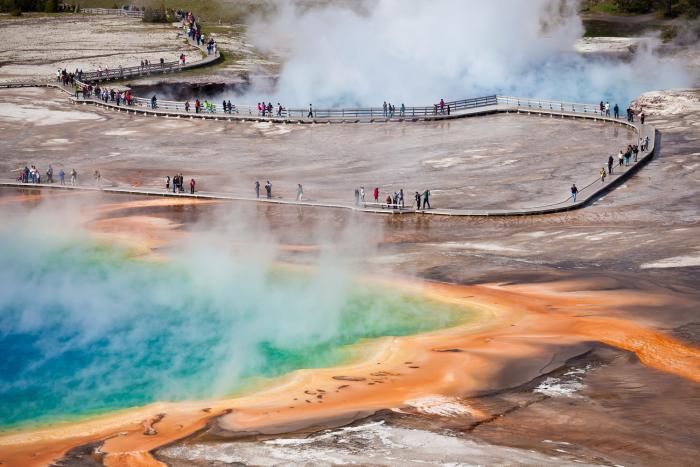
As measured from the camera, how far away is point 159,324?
34.5 meters

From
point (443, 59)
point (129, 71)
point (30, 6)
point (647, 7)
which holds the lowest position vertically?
point (129, 71)

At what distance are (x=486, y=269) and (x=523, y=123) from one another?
2787cm

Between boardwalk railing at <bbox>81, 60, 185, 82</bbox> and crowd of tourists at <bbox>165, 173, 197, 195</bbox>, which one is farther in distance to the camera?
boardwalk railing at <bbox>81, 60, 185, 82</bbox>

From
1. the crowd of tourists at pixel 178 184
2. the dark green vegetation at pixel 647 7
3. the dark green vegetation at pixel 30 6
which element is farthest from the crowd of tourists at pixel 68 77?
the dark green vegetation at pixel 647 7

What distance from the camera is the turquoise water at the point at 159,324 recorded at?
28.8 m

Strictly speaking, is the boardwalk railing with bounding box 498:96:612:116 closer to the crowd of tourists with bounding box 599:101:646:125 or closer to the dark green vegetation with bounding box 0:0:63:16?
the crowd of tourists with bounding box 599:101:646:125

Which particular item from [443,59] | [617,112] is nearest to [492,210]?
[617,112]

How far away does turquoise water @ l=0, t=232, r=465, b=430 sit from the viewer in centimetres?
2884

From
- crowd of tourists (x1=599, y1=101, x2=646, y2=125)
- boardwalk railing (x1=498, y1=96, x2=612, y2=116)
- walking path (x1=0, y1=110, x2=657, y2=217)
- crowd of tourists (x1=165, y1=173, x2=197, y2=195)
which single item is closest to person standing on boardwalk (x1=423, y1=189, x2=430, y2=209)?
walking path (x1=0, y1=110, x2=657, y2=217)

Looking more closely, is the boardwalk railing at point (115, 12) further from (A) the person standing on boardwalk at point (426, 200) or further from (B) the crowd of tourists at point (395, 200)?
(A) the person standing on boardwalk at point (426, 200)

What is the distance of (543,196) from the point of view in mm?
48469

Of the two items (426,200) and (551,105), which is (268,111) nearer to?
(551,105)

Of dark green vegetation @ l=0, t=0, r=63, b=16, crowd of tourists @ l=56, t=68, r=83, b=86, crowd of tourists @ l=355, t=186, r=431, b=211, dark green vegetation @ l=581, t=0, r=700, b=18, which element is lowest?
crowd of tourists @ l=355, t=186, r=431, b=211

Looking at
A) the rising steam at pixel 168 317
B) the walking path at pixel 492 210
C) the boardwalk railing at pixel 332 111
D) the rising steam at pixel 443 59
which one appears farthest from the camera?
the rising steam at pixel 443 59
